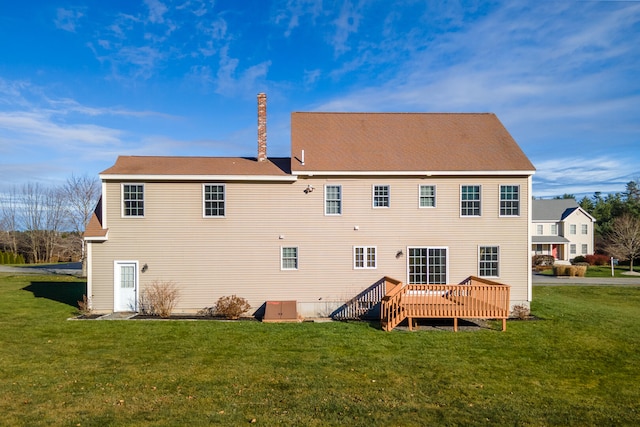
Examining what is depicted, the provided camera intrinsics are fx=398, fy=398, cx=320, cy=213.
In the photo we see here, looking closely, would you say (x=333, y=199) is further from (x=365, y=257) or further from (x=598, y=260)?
(x=598, y=260)

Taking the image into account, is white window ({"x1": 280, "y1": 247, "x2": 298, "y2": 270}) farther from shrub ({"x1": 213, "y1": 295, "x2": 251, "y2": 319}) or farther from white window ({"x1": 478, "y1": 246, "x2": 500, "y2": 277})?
white window ({"x1": 478, "y1": 246, "x2": 500, "y2": 277})

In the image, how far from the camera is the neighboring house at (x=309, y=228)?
15703 mm

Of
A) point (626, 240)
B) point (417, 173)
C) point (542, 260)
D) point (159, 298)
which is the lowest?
point (542, 260)

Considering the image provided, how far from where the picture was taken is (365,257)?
52.4ft

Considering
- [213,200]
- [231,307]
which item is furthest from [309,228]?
[231,307]

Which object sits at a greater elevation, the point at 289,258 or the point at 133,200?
the point at 133,200

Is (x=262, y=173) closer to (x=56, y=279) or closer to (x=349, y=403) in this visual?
(x=349, y=403)

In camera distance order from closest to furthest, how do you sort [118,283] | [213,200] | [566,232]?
[118,283] → [213,200] → [566,232]

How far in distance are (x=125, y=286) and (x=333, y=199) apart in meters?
8.92

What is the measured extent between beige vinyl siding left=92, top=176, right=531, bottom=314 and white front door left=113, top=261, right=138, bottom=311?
9.9 inches

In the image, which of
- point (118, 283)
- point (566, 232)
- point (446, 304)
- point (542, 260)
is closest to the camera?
point (446, 304)

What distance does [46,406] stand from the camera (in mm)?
7266

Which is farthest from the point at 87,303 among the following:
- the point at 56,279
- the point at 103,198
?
the point at 56,279

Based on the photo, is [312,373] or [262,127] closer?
[312,373]
